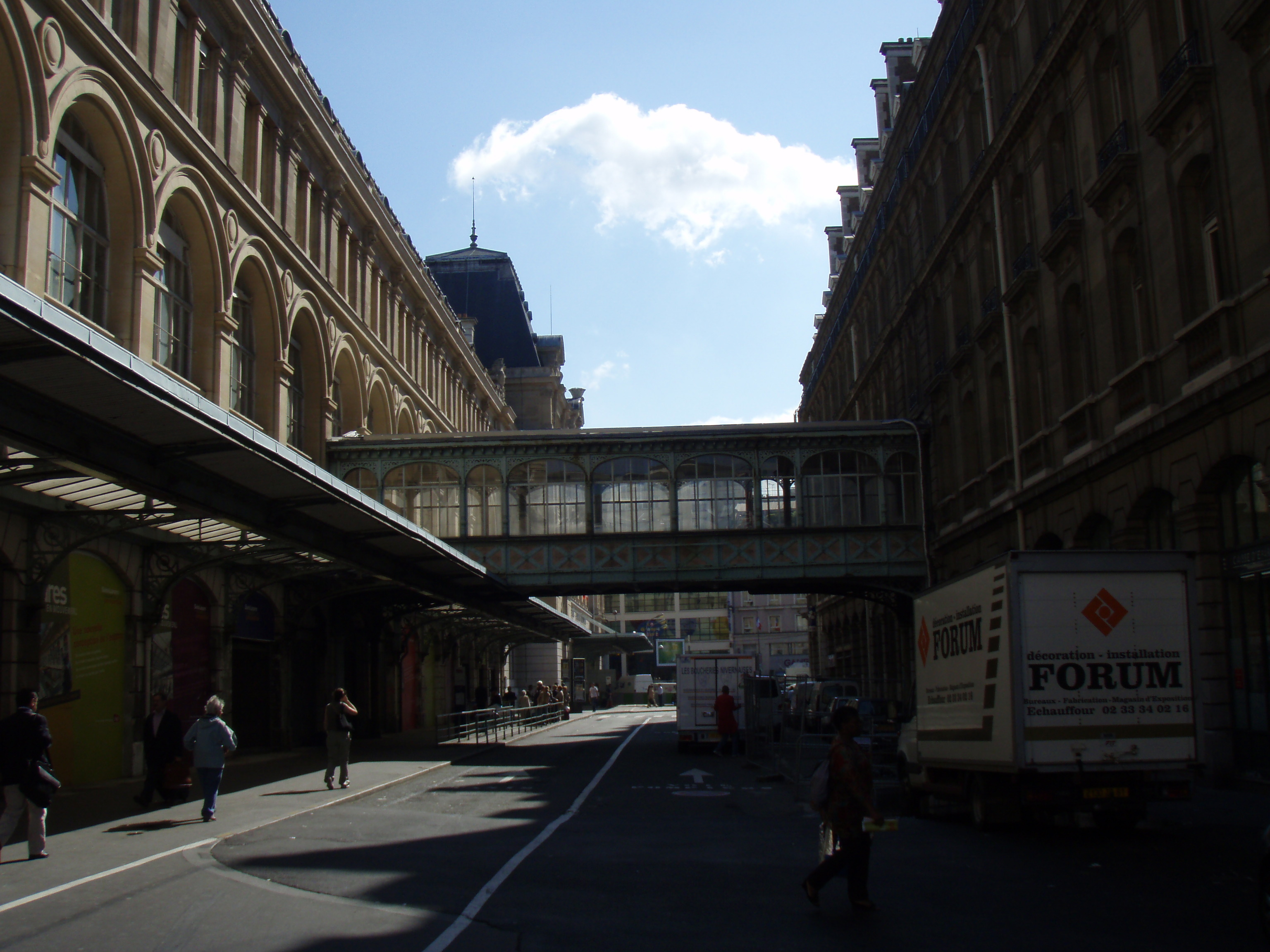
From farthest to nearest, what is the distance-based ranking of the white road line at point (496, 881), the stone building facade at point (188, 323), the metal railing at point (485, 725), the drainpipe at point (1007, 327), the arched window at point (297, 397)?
1. the metal railing at point (485, 725)
2. the arched window at point (297, 397)
3. the drainpipe at point (1007, 327)
4. the stone building facade at point (188, 323)
5. the white road line at point (496, 881)

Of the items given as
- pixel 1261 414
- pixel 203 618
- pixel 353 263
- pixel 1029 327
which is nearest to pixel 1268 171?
pixel 1261 414

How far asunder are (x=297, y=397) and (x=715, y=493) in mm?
12708

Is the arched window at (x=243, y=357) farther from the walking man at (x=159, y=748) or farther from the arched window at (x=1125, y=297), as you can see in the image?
the arched window at (x=1125, y=297)

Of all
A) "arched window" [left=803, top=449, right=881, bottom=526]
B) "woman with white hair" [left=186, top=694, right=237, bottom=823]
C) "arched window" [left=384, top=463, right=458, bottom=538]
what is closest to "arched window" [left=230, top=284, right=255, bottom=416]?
"arched window" [left=384, top=463, right=458, bottom=538]

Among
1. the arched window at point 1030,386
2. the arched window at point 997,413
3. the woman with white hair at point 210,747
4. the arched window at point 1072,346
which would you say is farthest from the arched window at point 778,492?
the woman with white hair at point 210,747

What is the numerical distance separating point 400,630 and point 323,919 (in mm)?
35143

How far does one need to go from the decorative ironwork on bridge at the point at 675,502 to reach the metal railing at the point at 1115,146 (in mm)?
15646

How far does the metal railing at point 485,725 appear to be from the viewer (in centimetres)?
3522

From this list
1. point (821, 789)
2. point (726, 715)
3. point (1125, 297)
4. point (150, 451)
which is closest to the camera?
point (821, 789)

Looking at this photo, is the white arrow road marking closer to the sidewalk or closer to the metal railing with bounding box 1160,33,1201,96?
the sidewalk

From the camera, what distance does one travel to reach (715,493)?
3756 centimetres

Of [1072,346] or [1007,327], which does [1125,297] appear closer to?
[1072,346]

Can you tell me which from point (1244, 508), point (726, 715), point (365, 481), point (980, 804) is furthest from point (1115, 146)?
point (365, 481)

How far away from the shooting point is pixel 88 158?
22688 mm
